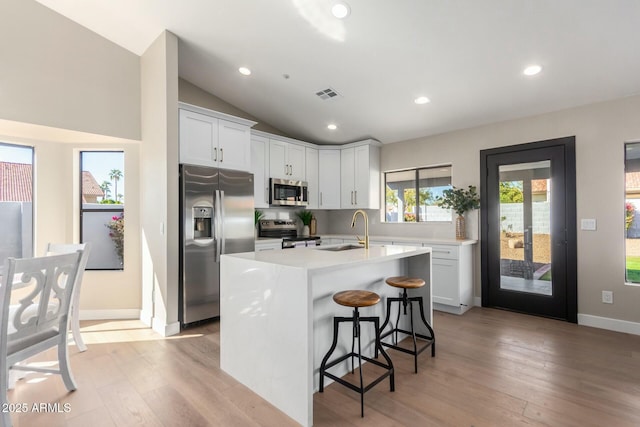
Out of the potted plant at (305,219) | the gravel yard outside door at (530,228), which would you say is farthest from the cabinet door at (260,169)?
the gravel yard outside door at (530,228)

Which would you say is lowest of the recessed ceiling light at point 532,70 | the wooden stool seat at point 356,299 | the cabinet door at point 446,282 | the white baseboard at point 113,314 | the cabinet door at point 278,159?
the white baseboard at point 113,314

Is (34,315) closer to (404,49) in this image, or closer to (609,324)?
(404,49)

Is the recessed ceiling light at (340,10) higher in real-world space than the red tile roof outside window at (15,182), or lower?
higher

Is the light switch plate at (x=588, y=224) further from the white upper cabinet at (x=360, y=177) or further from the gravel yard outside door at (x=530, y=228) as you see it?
the white upper cabinet at (x=360, y=177)

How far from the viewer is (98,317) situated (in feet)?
12.6

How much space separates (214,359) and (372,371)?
4.45 feet

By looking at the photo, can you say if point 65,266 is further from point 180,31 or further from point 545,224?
point 545,224

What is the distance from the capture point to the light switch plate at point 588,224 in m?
3.47

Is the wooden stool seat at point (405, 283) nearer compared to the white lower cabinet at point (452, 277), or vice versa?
the wooden stool seat at point (405, 283)

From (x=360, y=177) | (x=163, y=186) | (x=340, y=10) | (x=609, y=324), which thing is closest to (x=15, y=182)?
(x=163, y=186)

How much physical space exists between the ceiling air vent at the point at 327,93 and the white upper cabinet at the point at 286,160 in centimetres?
115

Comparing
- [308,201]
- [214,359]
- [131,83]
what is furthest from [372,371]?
[131,83]

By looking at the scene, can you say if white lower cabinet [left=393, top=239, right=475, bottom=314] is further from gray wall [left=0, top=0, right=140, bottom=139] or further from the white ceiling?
gray wall [left=0, top=0, right=140, bottom=139]

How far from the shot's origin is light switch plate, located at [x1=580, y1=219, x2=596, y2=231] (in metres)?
3.47
